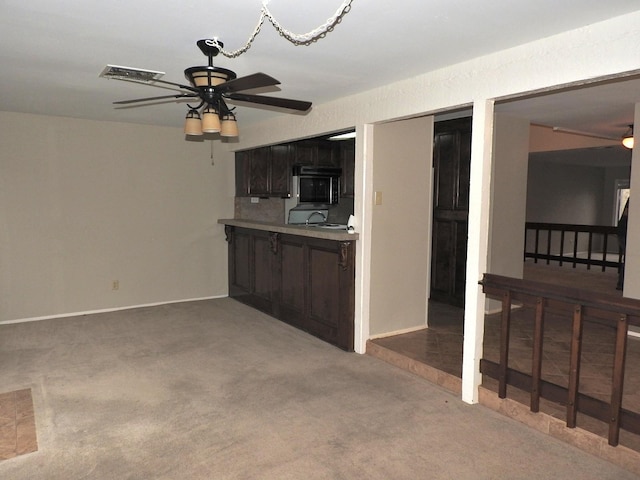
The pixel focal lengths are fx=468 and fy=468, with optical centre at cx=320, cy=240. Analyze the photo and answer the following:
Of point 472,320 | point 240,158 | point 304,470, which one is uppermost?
point 240,158

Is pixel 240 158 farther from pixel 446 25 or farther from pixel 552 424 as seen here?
pixel 552 424

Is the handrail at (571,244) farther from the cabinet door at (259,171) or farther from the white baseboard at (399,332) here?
the cabinet door at (259,171)

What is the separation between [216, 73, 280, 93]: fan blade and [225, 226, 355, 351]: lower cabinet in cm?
197

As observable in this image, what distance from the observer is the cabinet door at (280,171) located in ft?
19.7

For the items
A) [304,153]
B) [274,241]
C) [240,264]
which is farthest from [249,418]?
[304,153]

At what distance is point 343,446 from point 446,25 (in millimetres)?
2362

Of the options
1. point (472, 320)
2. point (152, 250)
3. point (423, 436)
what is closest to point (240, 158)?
point (152, 250)

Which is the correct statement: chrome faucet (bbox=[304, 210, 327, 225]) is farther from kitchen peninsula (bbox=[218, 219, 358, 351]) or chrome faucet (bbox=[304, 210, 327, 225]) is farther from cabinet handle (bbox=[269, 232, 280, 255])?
cabinet handle (bbox=[269, 232, 280, 255])

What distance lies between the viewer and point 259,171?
6129 mm

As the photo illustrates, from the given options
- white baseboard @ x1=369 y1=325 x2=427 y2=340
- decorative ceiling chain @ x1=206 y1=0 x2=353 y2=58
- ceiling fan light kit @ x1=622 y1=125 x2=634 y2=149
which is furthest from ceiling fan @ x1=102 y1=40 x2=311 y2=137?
ceiling fan light kit @ x1=622 y1=125 x2=634 y2=149

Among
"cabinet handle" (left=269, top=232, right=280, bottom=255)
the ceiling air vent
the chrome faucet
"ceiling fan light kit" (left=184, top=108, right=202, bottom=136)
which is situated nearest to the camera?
"ceiling fan light kit" (left=184, top=108, right=202, bottom=136)

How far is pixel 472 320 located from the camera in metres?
3.15

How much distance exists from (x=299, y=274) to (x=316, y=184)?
1684 millimetres

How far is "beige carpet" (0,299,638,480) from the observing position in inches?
95.4
